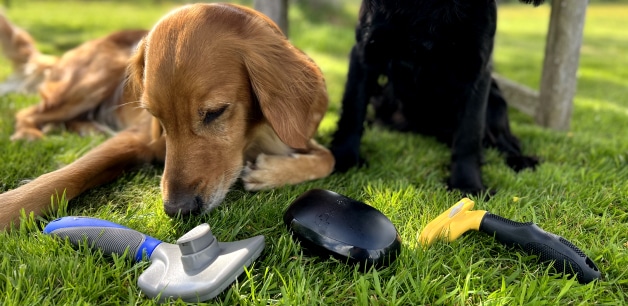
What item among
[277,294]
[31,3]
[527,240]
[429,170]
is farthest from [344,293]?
[31,3]

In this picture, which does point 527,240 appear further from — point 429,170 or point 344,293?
point 429,170

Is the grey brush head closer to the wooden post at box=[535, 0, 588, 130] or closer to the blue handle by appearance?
the blue handle

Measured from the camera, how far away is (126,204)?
205 centimetres

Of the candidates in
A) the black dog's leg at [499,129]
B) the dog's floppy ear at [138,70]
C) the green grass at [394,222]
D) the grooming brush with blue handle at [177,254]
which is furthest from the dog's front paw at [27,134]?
the black dog's leg at [499,129]

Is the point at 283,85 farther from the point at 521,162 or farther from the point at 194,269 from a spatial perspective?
the point at 521,162

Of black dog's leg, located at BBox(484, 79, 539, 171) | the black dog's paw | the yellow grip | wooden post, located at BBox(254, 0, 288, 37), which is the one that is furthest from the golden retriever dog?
wooden post, located at BBox(254, 0, 288, 37)

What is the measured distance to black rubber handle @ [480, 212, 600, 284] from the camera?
1.53 meters

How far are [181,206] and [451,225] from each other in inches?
40.5

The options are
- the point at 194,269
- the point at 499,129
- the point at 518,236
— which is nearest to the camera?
the point at 194,269

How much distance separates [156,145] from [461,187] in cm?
159

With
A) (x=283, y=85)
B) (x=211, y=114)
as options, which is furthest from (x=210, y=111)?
(x=283, y=85)

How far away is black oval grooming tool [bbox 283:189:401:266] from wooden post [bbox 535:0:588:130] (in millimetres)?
2757

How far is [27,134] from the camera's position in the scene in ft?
9.46

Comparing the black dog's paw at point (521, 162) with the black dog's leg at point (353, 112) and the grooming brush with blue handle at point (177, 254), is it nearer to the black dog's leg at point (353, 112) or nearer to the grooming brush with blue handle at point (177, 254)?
the black dog's leg at point (353, 112)
